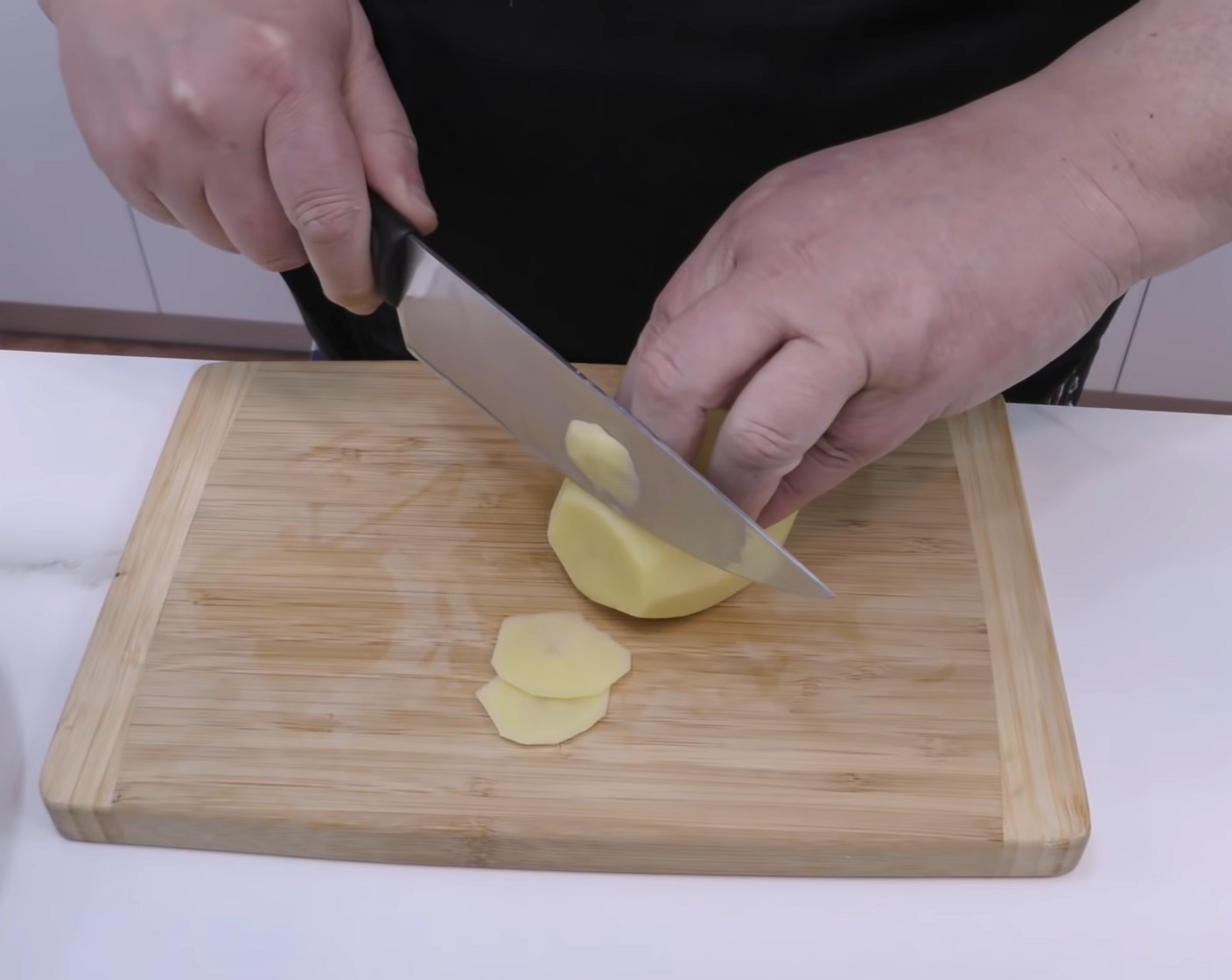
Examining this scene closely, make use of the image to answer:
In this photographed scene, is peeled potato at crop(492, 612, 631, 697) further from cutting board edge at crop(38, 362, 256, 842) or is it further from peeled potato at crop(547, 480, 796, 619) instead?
cutting board edge at crop(38, 362, 256, 842)

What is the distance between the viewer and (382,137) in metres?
1.04

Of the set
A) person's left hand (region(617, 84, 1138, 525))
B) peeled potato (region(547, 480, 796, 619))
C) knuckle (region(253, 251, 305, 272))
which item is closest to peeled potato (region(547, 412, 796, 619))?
peeled potato (region(547, 480, 796, 619))

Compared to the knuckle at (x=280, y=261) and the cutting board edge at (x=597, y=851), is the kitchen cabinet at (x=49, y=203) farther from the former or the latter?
the cutting board edge at (x=597, y=851)

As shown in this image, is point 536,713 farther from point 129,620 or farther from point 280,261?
point 280,261

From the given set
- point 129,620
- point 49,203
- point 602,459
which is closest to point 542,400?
point 602,459

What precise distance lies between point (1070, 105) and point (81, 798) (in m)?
0.99

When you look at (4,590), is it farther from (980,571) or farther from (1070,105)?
(1070,105)

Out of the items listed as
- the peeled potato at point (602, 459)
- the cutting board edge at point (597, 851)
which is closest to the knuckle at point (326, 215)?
the peeled potato at point (602, 459)

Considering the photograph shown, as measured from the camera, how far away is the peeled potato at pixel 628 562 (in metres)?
0.99

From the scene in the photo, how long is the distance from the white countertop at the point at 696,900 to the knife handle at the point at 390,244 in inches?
17.4

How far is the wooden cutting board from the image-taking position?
3.00 ft

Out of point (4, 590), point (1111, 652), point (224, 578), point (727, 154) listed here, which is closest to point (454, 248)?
point (727, 154)

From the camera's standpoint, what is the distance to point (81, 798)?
916 millimetres

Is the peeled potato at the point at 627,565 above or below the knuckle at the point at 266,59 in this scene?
below
